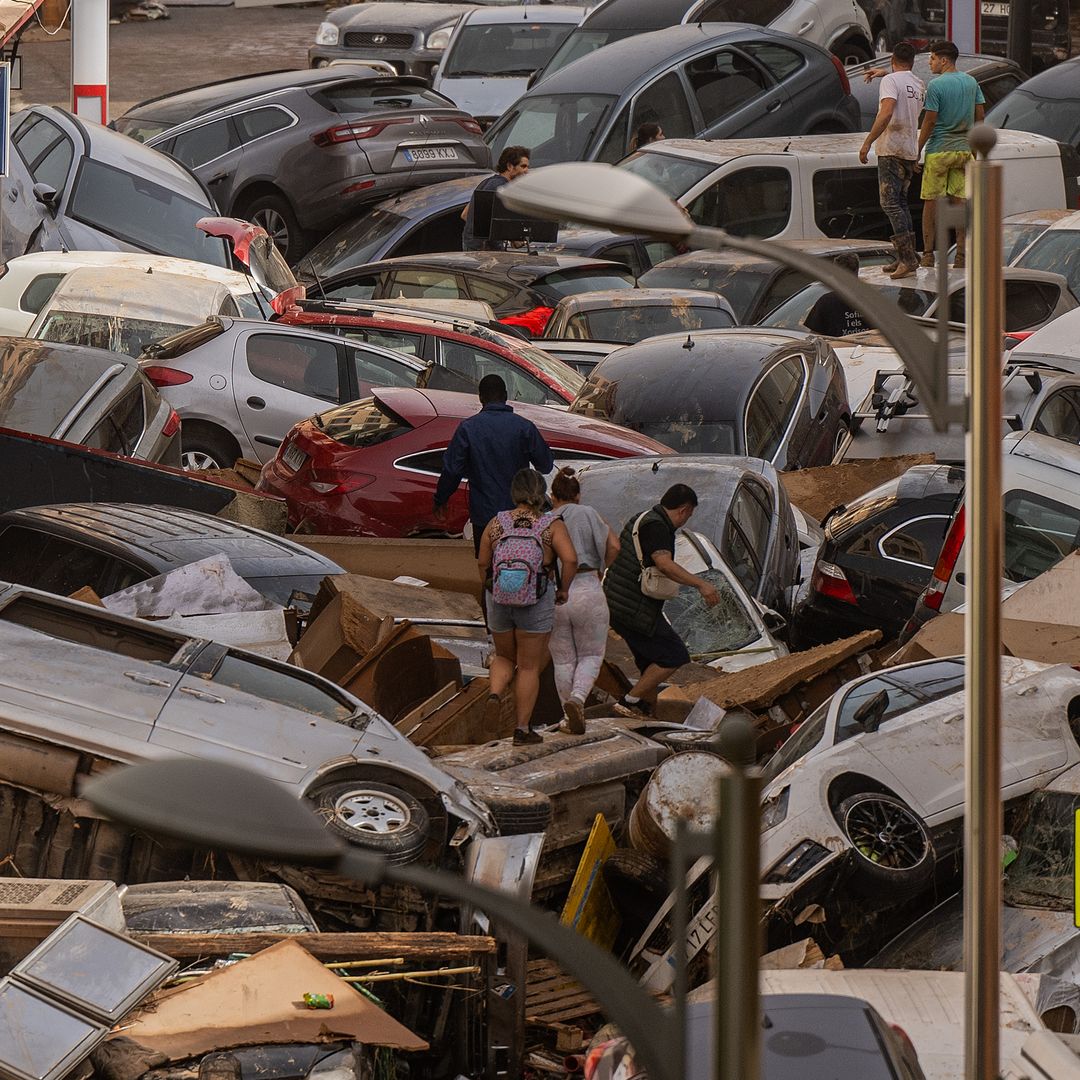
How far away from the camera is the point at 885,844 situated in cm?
736

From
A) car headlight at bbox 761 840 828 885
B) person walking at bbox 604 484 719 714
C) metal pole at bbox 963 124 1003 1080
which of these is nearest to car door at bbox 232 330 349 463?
person walking at bbox 604 484 719 714

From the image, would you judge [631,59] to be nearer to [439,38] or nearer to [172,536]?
[439,38]

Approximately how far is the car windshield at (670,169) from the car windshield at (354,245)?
2.54 metres

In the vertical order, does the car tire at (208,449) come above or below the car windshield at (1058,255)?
below

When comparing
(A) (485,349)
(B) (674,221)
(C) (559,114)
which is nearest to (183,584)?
(A) (485,349)

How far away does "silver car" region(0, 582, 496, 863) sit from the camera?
23.0ft

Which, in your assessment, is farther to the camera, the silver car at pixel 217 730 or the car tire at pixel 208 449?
the car tire at pixel 208 449

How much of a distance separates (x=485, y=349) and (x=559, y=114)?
8649mm

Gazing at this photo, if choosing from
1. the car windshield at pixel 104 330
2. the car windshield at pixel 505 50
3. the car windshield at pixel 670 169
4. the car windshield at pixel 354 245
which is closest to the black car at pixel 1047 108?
the car windshield at pixel 670 169

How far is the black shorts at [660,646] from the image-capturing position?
34.8ft

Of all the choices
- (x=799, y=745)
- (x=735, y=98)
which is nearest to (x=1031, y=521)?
(x=799, y=745)

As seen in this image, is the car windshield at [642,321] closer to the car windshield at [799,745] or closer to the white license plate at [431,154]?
the white license plate at [431,154]

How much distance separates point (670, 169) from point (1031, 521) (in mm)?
10299

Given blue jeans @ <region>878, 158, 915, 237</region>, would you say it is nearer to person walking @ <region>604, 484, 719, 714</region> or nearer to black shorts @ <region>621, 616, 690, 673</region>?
person walking @ <region>604, 484, 719, 714</region>
